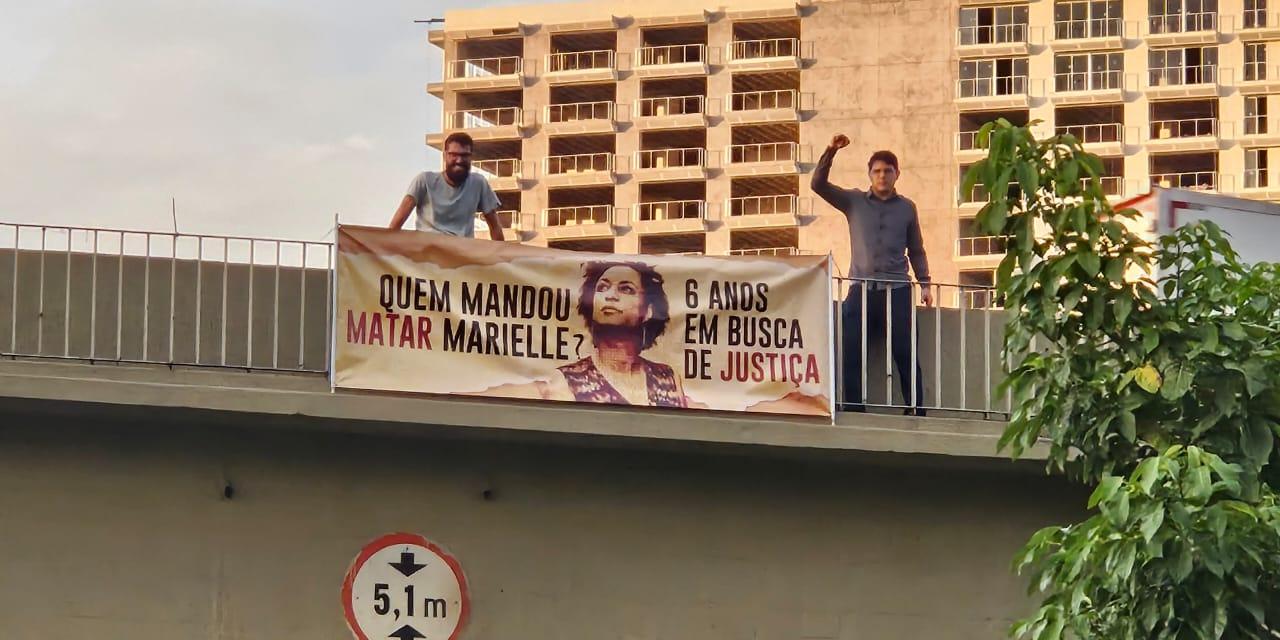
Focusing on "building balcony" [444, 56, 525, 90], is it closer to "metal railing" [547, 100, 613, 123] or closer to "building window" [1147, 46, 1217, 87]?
"metal railing" [547, 100, 613, 123]

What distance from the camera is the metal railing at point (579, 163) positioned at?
125m

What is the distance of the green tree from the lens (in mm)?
9375

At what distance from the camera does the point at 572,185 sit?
124 meters

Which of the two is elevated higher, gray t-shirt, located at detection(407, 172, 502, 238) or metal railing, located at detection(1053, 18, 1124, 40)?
metal railing, located at detection(1053, 18, 1124, 40)

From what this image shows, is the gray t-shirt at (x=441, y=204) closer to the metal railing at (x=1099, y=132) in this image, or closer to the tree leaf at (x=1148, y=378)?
the tree leaf at (x=1148, y=378)

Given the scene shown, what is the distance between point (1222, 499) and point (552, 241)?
11341 centimetres

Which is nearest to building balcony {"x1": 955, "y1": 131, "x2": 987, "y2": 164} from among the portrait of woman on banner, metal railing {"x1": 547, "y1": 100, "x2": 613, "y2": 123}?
metal railing {"x1": 547, "y1": 100, "x2": 613, "y2": 123}

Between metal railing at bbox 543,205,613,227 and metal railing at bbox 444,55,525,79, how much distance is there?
9092 millimetres

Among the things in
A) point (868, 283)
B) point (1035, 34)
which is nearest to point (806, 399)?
point (868, 283)

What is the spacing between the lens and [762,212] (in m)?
121

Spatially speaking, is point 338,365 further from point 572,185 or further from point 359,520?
point 572,185

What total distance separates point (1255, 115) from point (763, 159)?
92.4 ft

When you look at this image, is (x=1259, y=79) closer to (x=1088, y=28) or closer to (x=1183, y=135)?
(x=1183, y=135)

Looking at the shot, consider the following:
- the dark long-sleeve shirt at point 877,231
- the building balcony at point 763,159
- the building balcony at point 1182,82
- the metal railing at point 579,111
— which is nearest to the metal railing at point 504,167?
the metal railing at point 579,111
